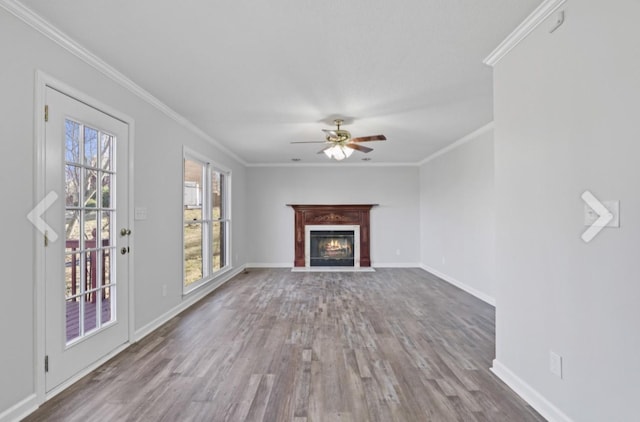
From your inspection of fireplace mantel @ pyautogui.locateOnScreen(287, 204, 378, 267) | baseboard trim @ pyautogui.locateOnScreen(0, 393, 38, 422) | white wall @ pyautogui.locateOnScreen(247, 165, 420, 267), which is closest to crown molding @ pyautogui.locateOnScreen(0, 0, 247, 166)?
baseboard trim @ pyautogui.locateOnScreen(0, 393, 38, 422)

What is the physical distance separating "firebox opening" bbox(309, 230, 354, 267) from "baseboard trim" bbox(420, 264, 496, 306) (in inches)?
71.4

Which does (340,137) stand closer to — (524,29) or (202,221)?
(524,29)

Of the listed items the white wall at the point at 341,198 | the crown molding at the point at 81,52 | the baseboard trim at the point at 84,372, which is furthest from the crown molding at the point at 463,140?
the baseboard trim at the point at 84,372

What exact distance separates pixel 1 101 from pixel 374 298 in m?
4.40

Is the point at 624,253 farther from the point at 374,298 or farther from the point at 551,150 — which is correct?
the point at 374,298

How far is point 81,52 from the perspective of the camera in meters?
2.32

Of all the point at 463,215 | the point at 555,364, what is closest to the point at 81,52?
the point at 555,364

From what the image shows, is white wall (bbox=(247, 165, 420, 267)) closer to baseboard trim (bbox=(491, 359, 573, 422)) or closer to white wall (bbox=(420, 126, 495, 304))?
white wall (bbox=(420, 126, 495, 304))

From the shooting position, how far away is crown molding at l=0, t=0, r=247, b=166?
1.84 meters

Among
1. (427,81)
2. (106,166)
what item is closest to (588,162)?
(427,81)

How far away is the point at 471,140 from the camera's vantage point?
15.8 ft

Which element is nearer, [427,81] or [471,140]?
[427,81]

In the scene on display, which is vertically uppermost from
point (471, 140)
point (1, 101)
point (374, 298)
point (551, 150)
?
point (471, 140)

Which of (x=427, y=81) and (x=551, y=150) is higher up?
(x=427, y=81)
